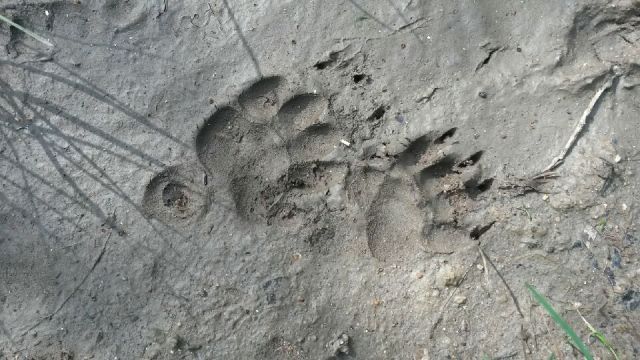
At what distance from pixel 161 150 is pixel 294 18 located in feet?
2.07

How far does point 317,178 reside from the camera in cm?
178

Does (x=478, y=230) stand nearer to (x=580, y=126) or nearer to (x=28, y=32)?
(x=580, y=126)

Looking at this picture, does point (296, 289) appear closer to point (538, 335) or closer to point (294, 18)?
point (538, 335)

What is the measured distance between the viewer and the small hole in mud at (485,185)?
5.63ft

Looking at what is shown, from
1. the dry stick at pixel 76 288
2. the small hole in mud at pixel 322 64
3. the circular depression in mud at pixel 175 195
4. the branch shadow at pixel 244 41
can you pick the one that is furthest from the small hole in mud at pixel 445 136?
the dry stick at pixel 76 288

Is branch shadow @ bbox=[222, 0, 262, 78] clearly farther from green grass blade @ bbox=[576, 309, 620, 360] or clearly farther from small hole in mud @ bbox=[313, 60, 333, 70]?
green grass blade @ bbox=[576, 309, 620, 360]

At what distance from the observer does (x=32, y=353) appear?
177 centimetres

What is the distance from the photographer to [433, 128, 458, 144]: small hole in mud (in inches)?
67.9

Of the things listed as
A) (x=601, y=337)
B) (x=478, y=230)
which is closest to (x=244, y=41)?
(x=478, y=230)

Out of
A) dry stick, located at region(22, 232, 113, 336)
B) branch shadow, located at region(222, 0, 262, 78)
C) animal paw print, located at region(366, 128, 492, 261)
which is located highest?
branch shadow, located at region(222, 0, 262, 78)

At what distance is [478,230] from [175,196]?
1011 mm

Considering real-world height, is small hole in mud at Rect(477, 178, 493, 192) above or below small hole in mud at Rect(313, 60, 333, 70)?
below

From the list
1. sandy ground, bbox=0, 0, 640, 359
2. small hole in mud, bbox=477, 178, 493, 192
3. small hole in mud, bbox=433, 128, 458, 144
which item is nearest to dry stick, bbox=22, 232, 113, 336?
sandy ground, bbox=0, 0, 640, 359

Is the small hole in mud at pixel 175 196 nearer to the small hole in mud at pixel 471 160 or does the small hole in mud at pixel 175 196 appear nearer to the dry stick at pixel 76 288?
the dry stick at pixel 76 288
